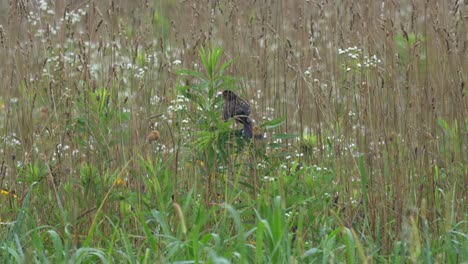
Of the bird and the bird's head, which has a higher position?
the bird's head

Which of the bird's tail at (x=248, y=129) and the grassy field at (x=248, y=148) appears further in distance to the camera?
the bird's tail at (x=248, y=129)

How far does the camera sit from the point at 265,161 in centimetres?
340

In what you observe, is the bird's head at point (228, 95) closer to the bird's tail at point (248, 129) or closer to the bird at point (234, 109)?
the bird at point (234, 109)

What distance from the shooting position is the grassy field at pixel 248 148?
2939 mm

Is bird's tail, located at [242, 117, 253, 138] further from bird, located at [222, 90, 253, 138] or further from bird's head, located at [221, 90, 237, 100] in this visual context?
bird's head, located at [221, 90, 237, 100]

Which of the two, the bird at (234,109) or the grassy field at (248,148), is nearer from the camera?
the grassy field at (248,148)

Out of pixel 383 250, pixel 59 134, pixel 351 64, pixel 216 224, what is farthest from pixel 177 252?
pixel 351 64

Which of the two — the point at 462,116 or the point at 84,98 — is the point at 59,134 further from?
the point at 462,116

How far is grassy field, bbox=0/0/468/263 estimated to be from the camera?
2.94m

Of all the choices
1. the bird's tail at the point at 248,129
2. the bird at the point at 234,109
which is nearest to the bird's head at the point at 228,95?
the bird at the point at 234,109

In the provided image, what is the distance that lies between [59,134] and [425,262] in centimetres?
164

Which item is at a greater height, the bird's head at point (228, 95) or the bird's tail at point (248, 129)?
the bird's head at point (228, 95)

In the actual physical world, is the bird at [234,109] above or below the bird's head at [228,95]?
below

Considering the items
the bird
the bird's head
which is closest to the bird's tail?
the bird
